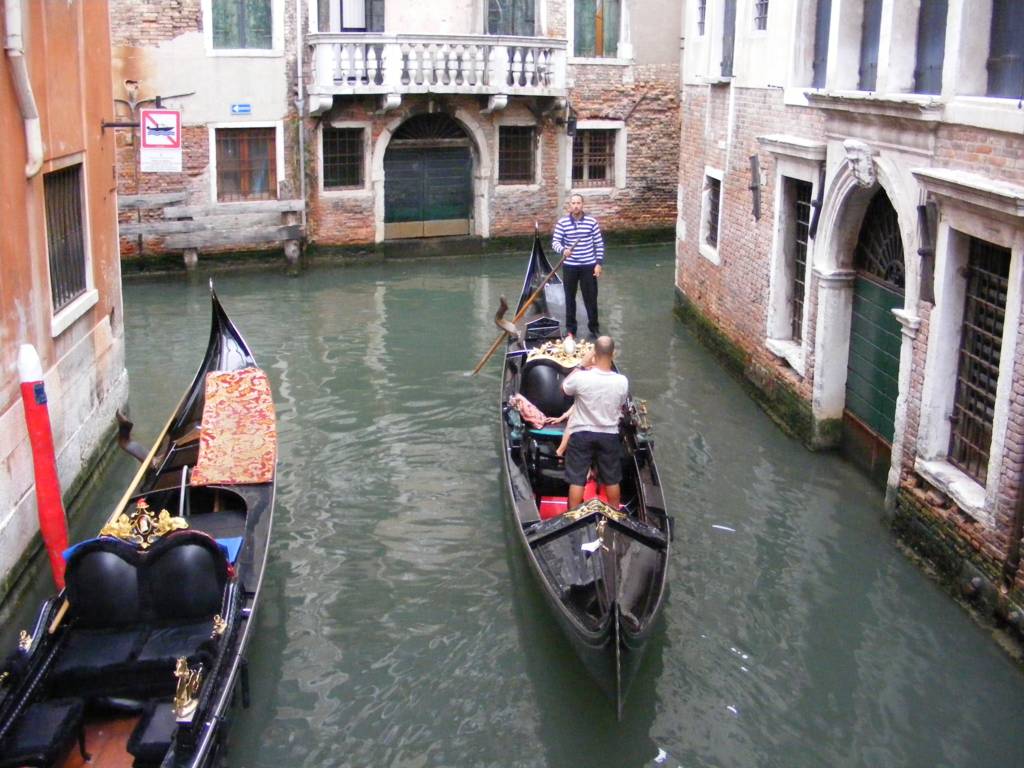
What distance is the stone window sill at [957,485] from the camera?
208 inches

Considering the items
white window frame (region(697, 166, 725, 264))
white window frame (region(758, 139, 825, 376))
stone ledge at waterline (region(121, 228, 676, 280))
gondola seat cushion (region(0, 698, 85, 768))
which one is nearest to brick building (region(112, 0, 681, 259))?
stone ledge at waterline (region(121, 228, 676, 280))

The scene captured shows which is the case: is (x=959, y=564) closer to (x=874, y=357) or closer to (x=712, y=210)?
(x=874, y=357)

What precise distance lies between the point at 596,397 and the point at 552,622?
102 cm

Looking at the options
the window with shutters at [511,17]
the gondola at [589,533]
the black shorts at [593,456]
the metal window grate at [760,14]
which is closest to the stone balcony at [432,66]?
the window with shutters at [511,17]

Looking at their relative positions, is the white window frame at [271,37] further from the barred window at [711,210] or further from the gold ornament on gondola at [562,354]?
the gold ornament on gondola at [562,354]

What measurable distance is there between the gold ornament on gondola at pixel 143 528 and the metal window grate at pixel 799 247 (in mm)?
4730

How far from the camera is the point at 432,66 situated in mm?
13961

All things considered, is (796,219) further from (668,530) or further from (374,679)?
(374,679)

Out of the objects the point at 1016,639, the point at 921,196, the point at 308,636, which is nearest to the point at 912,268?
the point at 921,196

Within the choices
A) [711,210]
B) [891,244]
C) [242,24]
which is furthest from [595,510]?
[242,24]

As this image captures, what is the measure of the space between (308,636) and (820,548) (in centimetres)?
264

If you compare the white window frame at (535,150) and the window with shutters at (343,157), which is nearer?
the window with shutters at (343,157)

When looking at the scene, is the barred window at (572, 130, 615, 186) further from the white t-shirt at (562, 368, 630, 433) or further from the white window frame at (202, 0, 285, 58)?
the white t-shirt at (562, 368, 630, 433)

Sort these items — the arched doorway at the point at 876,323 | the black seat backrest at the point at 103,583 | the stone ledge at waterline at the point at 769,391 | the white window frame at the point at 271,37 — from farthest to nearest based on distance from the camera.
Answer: the white window frame at the point at 271,37
the stone ledge at waterline at the point at 769,391
the arched doorway at the point at 876,323
the black seat backrest at the point at 103,583
